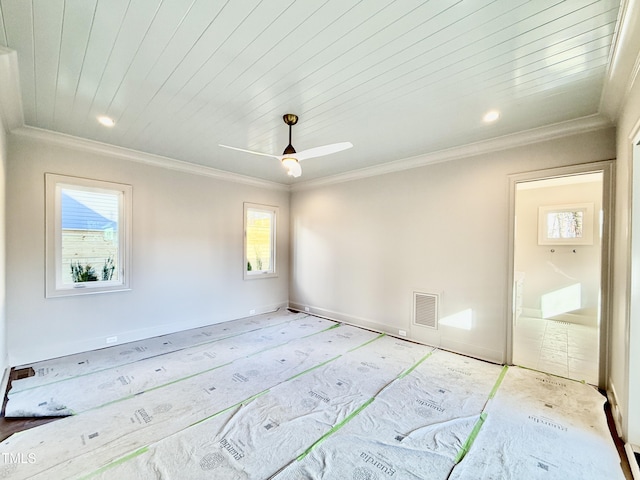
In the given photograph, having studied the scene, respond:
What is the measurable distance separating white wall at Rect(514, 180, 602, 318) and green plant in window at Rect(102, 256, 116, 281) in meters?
7.20

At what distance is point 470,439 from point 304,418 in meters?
1.26

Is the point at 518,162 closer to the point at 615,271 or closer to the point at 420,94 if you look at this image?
the point at 615,271

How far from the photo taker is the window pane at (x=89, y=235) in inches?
143

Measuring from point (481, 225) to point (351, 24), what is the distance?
2.93m

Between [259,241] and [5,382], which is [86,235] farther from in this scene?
[259,241]

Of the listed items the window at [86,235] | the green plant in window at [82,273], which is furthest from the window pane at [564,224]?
the green plant in window at [82,273]

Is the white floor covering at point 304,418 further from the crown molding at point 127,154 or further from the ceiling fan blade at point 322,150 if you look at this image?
the crown molding at point 127,154

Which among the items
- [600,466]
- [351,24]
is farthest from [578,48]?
[600,466]

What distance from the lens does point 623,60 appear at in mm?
1889

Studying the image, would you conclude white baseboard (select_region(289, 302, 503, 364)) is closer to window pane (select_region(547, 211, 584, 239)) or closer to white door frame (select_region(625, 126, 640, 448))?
white door frame (select_region(625, 126, 640, 448))

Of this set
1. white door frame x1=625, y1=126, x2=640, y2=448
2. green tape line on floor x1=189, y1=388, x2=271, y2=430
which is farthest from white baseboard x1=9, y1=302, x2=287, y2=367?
white door frame x1=625, y1=126, x2=640, y2=448

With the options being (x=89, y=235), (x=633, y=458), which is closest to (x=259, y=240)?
(x=89, y=235)

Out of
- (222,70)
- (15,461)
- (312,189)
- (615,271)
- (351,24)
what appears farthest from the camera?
(312,189)

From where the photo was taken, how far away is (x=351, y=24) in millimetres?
1665
